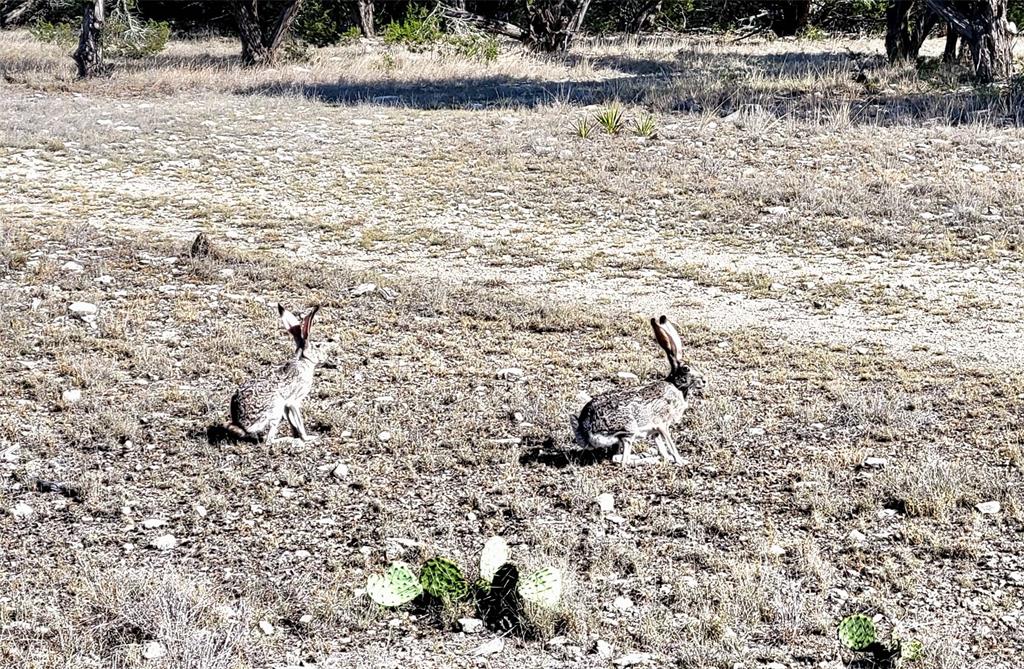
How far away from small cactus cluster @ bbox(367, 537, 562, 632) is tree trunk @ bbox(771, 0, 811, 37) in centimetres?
3215

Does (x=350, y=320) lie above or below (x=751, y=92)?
Result: below

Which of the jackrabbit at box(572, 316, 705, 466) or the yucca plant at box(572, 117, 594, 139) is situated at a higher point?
the yucca plant at box(572, 117, 594, 139)

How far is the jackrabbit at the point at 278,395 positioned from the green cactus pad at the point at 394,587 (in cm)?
182

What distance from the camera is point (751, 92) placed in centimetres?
1764

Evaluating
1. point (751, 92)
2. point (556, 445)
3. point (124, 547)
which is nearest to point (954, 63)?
point (751, 92)

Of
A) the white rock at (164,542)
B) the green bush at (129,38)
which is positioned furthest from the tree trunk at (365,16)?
the white rock at (164,542)

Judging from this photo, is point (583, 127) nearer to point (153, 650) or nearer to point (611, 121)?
point (611, 121)

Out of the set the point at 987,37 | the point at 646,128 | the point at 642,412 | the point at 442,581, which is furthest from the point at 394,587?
the point at 987,37

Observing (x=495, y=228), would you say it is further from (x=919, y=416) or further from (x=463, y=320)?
(x=919, y=416)

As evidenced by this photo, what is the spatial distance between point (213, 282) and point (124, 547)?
189 inches

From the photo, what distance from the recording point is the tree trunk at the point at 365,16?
1206 inches

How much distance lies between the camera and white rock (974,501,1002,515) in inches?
216

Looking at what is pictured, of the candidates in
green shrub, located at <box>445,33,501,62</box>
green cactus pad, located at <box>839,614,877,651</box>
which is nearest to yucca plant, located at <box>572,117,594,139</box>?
green shrub, located at <box>445,33,501,62</box>

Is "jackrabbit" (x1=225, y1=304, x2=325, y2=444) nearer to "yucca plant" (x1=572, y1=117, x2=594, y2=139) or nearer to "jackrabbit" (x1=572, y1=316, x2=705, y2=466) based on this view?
"jackrabbit" (x1=572, y1=316, x2=705, y2=466)
